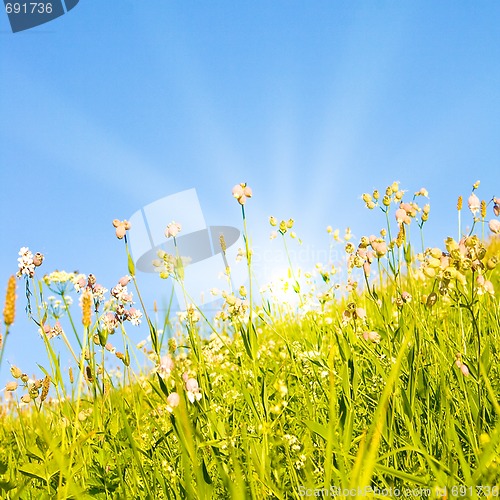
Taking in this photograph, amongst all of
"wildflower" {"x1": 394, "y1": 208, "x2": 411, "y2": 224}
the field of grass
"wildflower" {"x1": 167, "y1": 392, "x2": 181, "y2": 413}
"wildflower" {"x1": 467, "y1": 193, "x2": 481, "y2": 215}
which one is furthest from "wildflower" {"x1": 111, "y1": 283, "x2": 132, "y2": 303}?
"wildflower" {"x1": 467, "y1": 193, "x2": 481, "y2": 215}

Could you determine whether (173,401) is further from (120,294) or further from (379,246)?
(379,246)

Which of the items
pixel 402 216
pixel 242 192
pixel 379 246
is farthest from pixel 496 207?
pixel 242 192

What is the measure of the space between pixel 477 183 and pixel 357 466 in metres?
3.12

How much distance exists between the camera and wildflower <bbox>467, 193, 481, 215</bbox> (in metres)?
3.17

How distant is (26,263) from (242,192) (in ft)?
4.17

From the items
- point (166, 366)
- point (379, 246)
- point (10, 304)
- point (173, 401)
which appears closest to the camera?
point (10, 304)

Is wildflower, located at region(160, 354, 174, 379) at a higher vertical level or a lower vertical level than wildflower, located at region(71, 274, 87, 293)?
lower

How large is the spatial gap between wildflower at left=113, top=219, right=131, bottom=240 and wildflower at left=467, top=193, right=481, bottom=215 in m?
1.91

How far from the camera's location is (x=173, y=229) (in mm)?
2846

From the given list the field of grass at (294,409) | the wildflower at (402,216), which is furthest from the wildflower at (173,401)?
the wildflower at (402,216)

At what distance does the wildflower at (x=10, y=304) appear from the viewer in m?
1.28

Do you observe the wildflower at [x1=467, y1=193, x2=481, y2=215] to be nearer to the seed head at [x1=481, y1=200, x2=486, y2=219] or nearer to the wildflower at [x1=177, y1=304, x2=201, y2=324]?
the seed head at [x1=481, y1=200, x2=486, y2=219]

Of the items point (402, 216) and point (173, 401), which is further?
point (402, 216)

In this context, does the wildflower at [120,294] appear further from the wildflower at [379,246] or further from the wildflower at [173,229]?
the wildflower at [379,246]
